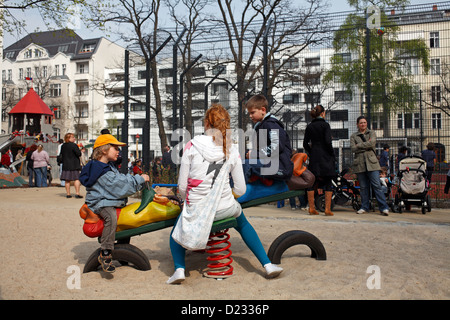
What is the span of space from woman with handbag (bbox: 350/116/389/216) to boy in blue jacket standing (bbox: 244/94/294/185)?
455 cm

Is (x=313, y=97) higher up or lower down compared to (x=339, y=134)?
higher up

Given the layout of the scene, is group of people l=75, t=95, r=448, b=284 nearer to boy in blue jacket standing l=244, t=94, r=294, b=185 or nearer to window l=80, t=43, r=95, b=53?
boy in blue jacket standing l=244, t=94, r=294, b=185

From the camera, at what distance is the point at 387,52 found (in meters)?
11.8

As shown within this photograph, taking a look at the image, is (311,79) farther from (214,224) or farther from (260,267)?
(214,224)

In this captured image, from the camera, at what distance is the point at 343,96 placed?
1048cm

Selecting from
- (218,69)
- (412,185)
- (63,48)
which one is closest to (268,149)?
(412,185)

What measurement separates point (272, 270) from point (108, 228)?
159cm

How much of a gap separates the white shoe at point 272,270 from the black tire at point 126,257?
1.21 metres

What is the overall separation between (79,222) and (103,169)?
12.1 ft

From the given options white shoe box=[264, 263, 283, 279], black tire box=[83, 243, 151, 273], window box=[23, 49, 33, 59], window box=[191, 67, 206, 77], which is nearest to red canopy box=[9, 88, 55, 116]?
window box=[191, 67, 206, 77]

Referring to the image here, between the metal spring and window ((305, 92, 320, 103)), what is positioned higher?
window ((305, 92, 320, 103))

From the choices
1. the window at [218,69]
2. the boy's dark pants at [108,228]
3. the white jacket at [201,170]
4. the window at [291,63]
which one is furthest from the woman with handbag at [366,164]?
the window at [218,69]

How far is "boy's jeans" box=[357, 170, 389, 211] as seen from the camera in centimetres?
833
